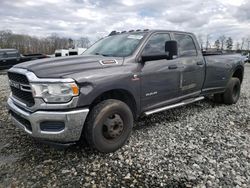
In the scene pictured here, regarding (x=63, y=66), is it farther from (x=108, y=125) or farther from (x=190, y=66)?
(x=190, y=66)

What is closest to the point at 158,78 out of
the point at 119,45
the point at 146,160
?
the point at 119,45

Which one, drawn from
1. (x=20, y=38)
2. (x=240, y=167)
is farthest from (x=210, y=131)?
(x=20, y=38)

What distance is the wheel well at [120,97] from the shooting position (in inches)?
137

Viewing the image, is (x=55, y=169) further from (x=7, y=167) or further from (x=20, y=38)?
(x=20, y=38)

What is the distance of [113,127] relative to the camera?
11.5ft

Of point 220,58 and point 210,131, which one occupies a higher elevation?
point 220,58

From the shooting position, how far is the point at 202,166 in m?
3.21

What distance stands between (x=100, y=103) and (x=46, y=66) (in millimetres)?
884

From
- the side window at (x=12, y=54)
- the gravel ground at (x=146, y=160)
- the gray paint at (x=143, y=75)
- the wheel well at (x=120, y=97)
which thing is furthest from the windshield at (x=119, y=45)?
the side window at (x=12, y=54)

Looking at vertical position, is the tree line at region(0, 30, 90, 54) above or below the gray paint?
above

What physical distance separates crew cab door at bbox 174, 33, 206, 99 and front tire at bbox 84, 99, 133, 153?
1639 millimetres

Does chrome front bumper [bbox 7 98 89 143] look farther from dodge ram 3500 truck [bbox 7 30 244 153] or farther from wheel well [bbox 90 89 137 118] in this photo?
wheel well [bbox 90 89 137 118]

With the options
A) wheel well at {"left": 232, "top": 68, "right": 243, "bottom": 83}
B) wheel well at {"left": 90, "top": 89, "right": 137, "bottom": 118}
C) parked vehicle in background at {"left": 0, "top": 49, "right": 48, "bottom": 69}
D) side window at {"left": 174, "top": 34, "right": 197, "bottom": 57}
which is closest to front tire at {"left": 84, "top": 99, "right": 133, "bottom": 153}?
wheel well at {"left": 90, "top": 89, "right": 137, "bottom": 118}

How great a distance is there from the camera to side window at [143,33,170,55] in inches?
163
